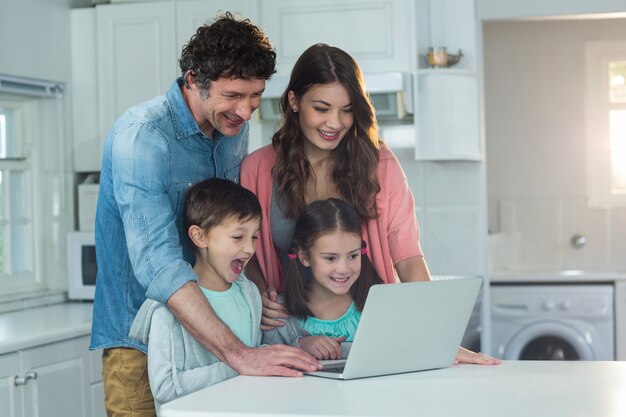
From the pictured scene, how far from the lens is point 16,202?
4312mm

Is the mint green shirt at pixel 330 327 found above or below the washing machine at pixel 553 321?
above

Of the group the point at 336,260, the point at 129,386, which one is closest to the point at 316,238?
the point at 336,260

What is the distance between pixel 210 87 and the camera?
214 cm

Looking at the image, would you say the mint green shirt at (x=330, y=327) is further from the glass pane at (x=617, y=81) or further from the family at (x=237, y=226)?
the glass pane at (x=617, y=81)

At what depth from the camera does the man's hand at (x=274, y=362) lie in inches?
78.2

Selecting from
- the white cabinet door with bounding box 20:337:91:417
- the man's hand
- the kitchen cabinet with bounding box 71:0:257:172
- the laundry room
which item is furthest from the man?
the laundry room

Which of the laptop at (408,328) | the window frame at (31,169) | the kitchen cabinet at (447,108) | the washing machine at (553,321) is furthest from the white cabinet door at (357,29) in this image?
the laptop at (408,328)

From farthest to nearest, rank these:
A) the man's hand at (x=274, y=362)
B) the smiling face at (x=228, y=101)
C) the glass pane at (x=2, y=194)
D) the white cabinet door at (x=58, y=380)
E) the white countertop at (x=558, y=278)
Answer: the white countertop at (x=558, y=278) → the glass pane at (x=2, y=194) → the white cabinet door at (x=58, y=380) → the smiling face at (x=228, y=101) → the man's hand at (x=274, y=362)

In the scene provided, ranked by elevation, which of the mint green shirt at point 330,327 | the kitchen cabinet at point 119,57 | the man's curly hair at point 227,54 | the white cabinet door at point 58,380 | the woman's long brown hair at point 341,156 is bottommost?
the white cabinet door at point 58,380

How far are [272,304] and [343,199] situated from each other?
0.97 feet

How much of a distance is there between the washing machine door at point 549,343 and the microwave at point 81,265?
2.24 m

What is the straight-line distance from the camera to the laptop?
73.9 inches

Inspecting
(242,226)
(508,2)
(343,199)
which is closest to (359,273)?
(343,199)

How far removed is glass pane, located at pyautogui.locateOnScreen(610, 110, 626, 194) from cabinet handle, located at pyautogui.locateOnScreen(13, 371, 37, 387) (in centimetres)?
390
